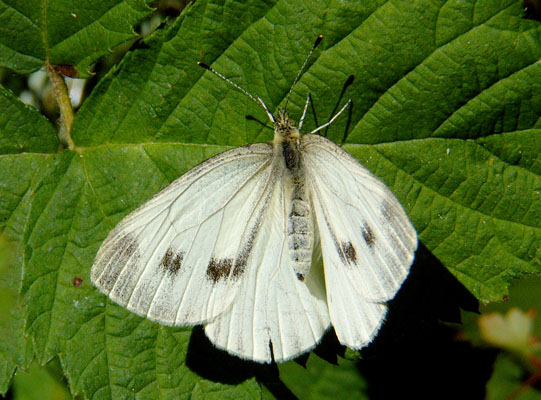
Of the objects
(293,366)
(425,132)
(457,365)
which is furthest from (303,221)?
(457,365)

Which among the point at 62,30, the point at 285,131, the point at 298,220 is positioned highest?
the point at 62,30

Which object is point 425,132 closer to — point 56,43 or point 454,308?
point 454,308

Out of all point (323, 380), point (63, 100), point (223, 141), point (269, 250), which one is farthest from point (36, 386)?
point (223, 141)

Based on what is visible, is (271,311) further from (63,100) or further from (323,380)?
(63,100)

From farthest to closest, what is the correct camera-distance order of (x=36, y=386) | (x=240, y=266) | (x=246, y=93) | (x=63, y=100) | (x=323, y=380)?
(x=36, y=386) < (x=323, y=380) < (x=63, y=100) < (x=246, y=93) < (x=240, y=266)

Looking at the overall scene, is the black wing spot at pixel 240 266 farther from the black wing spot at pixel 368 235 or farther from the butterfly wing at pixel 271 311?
the black wing spot at pixel 368 235

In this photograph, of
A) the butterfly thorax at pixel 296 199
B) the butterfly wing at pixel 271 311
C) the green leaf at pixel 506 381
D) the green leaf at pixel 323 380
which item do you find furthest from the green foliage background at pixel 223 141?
the green leaf at pixel 506 381

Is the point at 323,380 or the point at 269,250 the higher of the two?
the point at 269,250

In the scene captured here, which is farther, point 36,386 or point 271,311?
point 36,386
